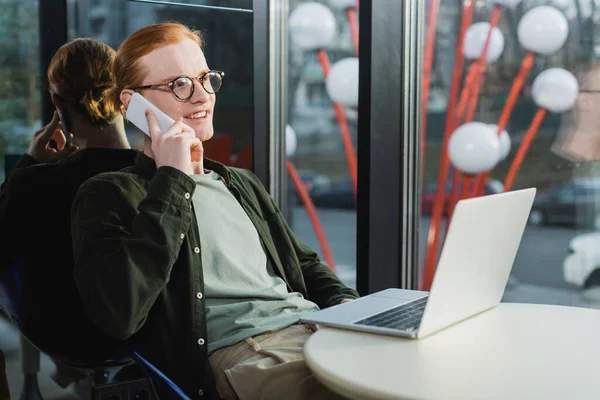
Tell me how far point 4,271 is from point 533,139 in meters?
1.77

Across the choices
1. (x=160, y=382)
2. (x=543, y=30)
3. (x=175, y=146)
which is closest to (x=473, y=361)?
(x=160, y=382)

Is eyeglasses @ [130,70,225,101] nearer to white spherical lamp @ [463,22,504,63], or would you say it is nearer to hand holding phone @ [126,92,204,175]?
hand holding phone @ [126,92,204,175]

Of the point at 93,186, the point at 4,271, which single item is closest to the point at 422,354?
the point at 93,186

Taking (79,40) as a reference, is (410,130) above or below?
below

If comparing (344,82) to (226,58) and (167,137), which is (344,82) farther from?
(167,137)

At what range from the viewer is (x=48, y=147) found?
113 inches

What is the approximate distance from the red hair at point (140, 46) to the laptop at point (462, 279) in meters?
0.81

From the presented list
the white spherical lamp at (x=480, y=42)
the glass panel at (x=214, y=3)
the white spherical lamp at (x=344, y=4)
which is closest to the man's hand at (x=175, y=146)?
the white spherical lamp at (x=480, y=42)

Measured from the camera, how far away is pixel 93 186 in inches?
68.5

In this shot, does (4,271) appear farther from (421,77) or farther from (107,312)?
(421,77)

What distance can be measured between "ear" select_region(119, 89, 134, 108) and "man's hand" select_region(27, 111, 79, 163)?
0.90 m

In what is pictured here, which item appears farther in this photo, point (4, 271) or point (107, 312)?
point (4, 271)

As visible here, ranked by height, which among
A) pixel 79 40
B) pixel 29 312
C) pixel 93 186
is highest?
pixel 79 40

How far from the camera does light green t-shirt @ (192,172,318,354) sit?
1726mm
